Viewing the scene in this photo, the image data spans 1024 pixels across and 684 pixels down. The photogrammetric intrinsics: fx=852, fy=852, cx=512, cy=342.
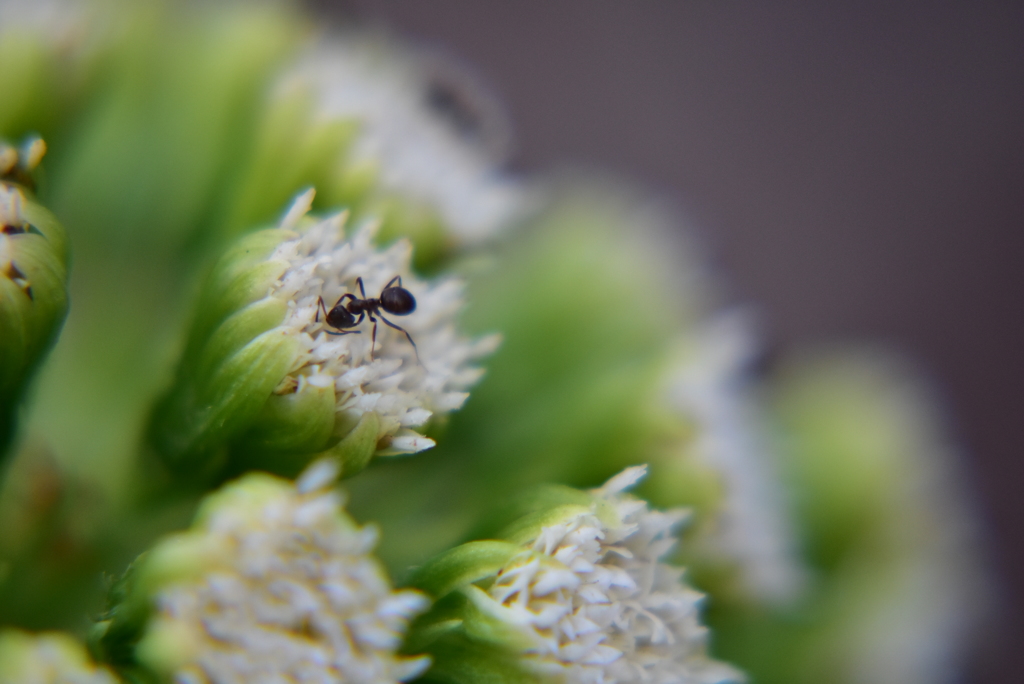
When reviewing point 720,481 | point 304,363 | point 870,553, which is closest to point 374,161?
point 304,363

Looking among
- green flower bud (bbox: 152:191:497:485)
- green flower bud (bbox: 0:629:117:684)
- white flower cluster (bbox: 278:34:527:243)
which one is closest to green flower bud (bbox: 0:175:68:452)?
green flower bud (bbox: 152:191:497:485)

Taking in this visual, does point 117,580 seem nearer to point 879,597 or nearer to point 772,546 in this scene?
point 772,546

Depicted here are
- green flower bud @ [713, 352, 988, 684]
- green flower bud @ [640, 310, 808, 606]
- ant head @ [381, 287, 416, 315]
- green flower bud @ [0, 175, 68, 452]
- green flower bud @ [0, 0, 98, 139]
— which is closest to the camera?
green flower bud @ [0, 175, 68, 452]

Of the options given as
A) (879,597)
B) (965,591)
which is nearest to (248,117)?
(879,597)

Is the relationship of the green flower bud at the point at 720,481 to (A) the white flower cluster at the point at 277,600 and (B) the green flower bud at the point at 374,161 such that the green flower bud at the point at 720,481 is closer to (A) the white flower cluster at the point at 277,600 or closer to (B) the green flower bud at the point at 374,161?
(B) the green flower bud at the point at 374,161

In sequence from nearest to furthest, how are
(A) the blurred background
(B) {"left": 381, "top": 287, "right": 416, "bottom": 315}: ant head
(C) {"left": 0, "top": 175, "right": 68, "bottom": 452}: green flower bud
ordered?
(C) {"left": 0, "top": 175, "right": 68, "bottom": 452}: green flower bud
(B) {"left": 381, "top": 287, "right": 416, "bottom": 315}: ant head
(A) the blurred background

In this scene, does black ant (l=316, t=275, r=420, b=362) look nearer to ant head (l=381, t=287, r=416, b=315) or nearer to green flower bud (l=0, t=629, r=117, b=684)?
ant head (l=381, t=287, r=416, b=315)

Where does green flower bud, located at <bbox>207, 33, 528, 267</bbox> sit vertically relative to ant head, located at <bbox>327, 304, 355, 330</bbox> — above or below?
above

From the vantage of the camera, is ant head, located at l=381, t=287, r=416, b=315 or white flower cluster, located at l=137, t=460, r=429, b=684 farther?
ant head, located at l=381, t=287, r=416, b=315
